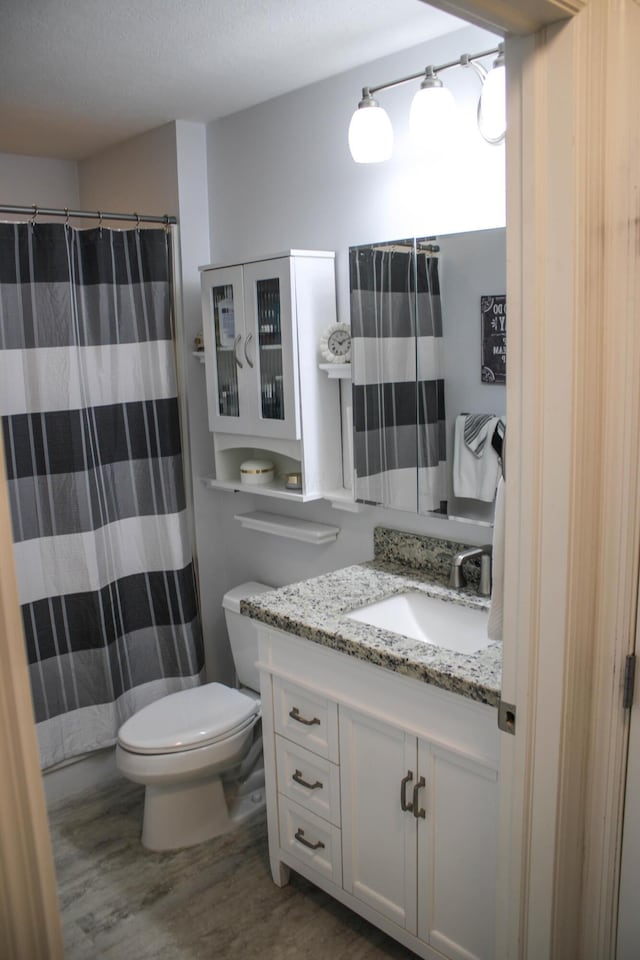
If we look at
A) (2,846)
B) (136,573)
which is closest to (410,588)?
(136,573)

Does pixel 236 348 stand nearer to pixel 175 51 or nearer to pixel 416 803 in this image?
pixel 175 51

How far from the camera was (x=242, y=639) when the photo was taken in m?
2.86

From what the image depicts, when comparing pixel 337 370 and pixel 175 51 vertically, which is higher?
pixel 175 51

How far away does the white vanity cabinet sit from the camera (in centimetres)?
171

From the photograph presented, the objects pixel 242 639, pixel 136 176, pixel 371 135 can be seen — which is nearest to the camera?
pixel 371 135

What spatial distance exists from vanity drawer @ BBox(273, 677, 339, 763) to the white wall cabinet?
70cm

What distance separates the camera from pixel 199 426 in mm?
3102

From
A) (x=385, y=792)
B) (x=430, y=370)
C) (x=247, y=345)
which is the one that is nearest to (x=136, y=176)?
(x=247, y=345)

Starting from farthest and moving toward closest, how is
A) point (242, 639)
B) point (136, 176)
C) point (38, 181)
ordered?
point (38, 181), point (136, 176), point (242, 639)

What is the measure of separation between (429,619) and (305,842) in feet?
2.29

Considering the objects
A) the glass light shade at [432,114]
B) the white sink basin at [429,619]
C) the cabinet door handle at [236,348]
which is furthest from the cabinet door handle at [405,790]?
the glass light shade at [432,114]

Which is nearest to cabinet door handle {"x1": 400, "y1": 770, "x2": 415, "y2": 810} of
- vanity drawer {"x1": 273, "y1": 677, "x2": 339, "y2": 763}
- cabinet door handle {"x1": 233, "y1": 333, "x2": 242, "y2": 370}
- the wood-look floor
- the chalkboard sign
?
vanity drawer {"x1": 273, "y1": 677, "x2": 339, "y2": 763}

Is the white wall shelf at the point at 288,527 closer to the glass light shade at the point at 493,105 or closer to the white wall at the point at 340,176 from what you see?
the white wall at the point at 340,176

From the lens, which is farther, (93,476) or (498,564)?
(93,476)
